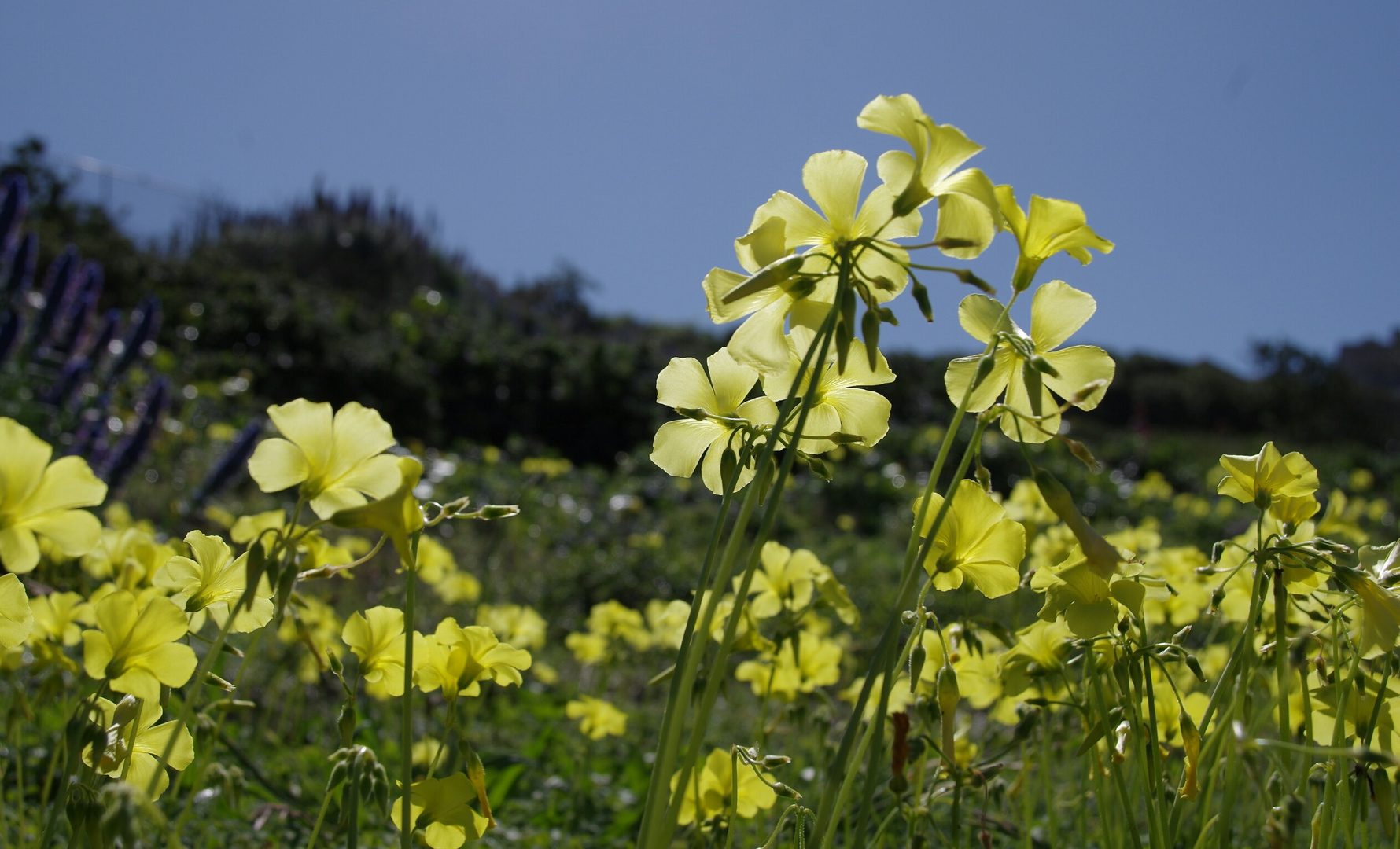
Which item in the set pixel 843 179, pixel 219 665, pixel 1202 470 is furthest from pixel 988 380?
pixel 1202 470

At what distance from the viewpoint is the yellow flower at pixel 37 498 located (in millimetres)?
718

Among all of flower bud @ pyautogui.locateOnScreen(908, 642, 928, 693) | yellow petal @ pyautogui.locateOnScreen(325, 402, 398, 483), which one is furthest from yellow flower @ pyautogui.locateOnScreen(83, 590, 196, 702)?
flower bud @ pyautogui.locateOnScreen(908, 642, 928, 693)

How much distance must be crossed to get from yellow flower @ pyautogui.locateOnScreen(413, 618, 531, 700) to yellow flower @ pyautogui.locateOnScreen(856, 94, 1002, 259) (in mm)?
655

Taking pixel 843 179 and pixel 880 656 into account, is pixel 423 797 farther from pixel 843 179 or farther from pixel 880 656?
pixel 843 179

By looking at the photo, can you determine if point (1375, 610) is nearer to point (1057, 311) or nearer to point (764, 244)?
point (1057, 311)

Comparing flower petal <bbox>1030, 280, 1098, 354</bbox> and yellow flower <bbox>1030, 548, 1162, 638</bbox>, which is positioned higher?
flower petal <bbox>1030, 280, 1098, 354</bbox>

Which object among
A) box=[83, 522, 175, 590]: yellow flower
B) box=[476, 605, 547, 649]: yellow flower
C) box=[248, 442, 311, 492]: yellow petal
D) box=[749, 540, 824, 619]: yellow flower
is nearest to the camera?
box=[248, 442, 311, 492]: yellow petal

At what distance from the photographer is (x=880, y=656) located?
28.9 inches

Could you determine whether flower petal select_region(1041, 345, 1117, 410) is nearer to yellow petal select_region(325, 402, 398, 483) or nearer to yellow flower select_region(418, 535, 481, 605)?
yellow petal select_region(325, 402, 398, 483)

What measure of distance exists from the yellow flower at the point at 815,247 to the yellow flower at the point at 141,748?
608 mm

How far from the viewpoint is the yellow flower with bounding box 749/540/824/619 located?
59.9 inches

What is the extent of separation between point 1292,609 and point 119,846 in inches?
58.3

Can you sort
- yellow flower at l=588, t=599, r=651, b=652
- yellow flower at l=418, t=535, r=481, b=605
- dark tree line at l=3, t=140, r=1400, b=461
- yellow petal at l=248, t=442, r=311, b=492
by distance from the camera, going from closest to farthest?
yellow petal at l=248, t=442, r=311, b=492 < yellow flower at l=418, t=535, r=481, b=605 < yellow flower at l=588, t=599, r=651, b=652 < dark tree line at l=3, t=140, r=1400, b=461

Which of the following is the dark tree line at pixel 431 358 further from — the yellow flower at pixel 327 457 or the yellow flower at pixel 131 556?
the yellow flower at pixel 327 457
